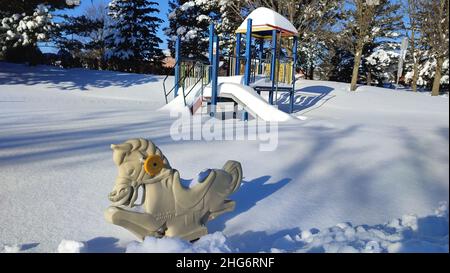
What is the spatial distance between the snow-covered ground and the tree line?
11274 millimetres

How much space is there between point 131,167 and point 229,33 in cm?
2332

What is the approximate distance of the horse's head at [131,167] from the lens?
6.70 feet

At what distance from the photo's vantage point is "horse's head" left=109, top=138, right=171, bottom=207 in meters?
2.04

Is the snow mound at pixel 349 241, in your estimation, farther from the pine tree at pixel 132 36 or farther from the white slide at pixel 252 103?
the pine tree at pixel 132 36

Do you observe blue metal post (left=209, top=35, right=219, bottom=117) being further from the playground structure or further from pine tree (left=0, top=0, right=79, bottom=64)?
pine tree (left=0, top=0, right=79, bottom=64)

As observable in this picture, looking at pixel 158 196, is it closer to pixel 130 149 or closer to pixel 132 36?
pixel 130 149

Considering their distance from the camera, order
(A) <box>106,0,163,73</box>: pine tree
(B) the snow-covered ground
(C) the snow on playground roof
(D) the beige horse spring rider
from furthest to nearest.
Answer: (A) <box>106,0,163,73</box>: pine tree, (C) the snow on playground roof, (B) the snow-covered ground, (D) the beige horse spring rider

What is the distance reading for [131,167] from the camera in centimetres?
205

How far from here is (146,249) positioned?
1.96 m

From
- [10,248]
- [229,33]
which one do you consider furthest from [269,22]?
[229,33]

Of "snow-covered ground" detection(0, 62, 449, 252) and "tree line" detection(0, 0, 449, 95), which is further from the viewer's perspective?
"tree line" detection(0, 0, 449, 95)

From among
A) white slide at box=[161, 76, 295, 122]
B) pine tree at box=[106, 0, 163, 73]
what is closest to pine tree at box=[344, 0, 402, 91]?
white slide at box=[161, 76, 295, 122]
